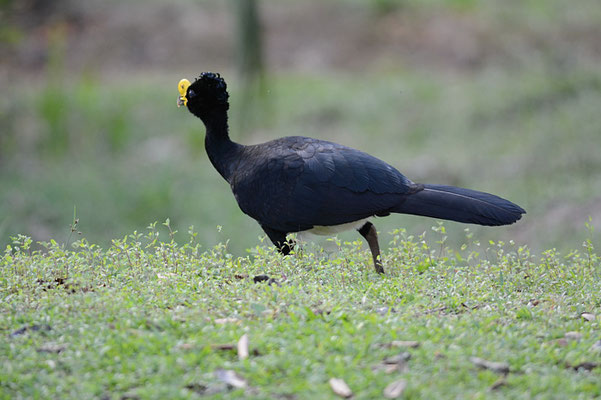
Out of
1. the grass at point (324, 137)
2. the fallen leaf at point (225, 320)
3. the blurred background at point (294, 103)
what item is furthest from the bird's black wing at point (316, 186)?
the grass at point (324, 137)

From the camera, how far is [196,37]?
20.8 metres

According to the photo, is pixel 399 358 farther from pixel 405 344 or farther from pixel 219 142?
pixel 219 142

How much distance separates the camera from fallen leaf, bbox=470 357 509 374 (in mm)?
3535

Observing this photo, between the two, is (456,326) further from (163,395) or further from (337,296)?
(163,395)

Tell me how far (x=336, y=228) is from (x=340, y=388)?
8.27 feet

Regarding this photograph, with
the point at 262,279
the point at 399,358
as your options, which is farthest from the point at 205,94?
the point at 399,358

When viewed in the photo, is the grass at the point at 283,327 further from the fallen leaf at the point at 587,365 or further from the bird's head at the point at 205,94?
the bird's head at the point at 205,94

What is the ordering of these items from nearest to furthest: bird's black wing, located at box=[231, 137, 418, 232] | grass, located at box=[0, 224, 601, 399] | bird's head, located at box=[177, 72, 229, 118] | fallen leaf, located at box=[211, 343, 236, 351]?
grass, located at box=[0, 224, 601, 399] < fallen leaf, located at box=[211, 343, 236, 351] < bird's black wing, located at box=[231, 137, 418, 232] < bird's head, located at box=[177, 72, 229, 118]

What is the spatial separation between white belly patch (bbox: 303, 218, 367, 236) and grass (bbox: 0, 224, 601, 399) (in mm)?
388

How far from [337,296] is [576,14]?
16697 mm

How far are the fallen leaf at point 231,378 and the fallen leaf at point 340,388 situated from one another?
0.40 m

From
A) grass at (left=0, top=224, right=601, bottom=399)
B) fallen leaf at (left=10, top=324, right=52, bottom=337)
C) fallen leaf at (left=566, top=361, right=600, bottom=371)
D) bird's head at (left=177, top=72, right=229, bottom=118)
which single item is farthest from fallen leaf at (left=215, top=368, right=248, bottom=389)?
bird's head at (left=177, top=72, right=229, bottom=118)

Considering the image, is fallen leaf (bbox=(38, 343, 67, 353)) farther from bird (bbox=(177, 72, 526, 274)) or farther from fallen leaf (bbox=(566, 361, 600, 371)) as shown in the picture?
fallen leaf (bbox=(566, 361, 600, 371))

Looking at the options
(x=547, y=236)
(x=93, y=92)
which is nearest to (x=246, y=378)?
(x=547, y=236)
